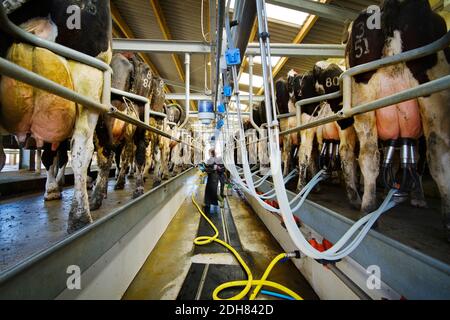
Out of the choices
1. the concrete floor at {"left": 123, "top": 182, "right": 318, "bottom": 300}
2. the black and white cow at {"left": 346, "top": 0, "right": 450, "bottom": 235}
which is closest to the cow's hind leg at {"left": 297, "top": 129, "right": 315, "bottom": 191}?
the concrete floor at {"left": 123, "top": 182, "right": 318, "bottom": 300}

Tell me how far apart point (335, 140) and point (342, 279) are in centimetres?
165

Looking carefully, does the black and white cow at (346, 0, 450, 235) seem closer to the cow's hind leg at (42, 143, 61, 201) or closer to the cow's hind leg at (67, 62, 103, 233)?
the cow's hind leg at (67, 62, 103, 233)

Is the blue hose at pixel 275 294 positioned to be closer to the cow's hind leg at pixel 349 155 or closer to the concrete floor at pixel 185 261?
the concrete floor at pixel 185 261

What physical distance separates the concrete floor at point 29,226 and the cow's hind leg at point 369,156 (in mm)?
1731

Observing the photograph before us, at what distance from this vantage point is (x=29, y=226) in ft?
4.21

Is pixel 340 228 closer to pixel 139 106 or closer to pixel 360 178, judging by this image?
pixel 360 178

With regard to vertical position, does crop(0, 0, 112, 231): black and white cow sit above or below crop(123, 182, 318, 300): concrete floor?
above

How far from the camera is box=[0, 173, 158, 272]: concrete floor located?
0.95m

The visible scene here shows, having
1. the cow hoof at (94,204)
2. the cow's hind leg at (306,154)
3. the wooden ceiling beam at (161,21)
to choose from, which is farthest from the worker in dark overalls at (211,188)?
the wooden ceiling beam at (161,21)

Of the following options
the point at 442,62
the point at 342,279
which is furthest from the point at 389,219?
the point at 442,62

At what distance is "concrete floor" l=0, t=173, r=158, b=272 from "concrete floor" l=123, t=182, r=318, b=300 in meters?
0.60

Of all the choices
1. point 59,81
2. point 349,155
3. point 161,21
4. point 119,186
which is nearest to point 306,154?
point 349,155

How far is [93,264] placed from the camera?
1.06 metres

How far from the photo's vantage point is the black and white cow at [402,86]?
40.7 inches
